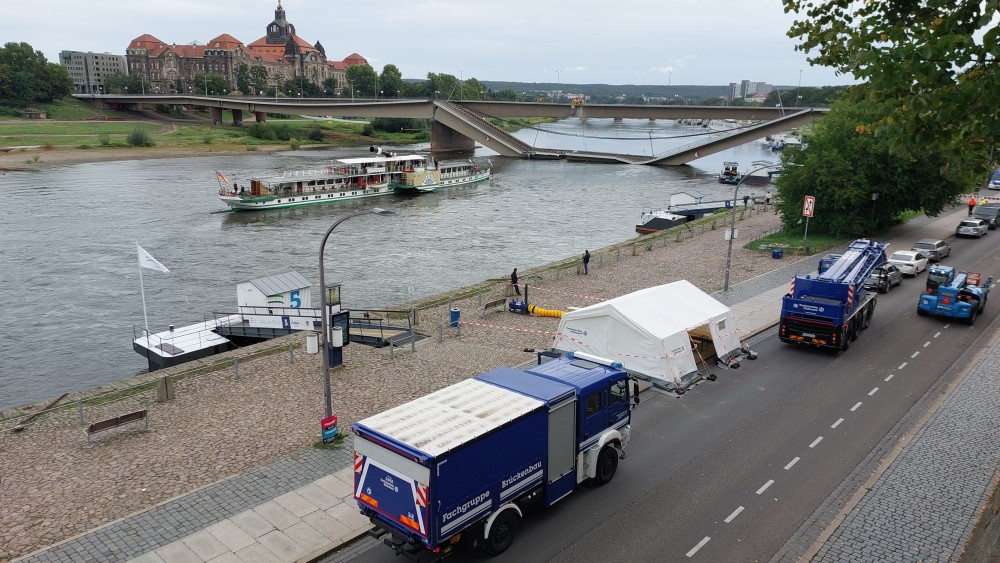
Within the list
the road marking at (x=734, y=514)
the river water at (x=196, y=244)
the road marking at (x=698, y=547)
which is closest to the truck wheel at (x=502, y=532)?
the road marking at (x=698, y=547)

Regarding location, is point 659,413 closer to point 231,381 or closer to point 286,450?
point 286,450

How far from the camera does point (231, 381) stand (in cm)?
2206

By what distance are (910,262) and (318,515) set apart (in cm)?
3406

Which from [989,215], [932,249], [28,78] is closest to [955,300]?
[932,249]

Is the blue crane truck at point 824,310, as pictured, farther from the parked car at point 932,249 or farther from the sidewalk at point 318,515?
the parked car at point 932,249

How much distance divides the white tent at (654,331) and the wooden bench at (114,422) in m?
12.0

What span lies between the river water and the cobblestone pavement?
28.7 ft

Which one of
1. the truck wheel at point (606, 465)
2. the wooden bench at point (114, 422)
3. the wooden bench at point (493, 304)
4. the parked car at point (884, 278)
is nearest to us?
the truck wheel at point (606, 465)

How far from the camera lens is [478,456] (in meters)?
12.3

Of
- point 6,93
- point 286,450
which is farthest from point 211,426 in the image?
point 6,93

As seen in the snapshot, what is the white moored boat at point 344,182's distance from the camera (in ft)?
228

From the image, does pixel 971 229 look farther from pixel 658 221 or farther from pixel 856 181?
pixel 658 221

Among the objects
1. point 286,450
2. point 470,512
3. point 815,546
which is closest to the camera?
point 470,512

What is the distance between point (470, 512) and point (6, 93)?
160m
